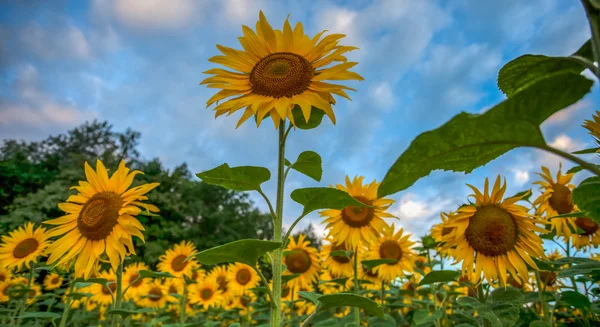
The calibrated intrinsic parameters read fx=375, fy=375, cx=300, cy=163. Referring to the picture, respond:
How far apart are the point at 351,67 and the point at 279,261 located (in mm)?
835

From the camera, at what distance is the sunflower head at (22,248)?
380 centimetres

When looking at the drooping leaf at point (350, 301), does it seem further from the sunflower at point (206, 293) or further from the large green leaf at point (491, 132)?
the sunflower at point (206, 293)

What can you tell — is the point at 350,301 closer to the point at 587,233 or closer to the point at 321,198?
the point at 321,198

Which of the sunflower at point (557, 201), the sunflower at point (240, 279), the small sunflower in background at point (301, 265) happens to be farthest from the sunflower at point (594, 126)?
the sunflower at point (240, 279)

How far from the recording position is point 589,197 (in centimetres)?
Answer: 92

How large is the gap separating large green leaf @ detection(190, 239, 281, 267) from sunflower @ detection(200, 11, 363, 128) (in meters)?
0.48

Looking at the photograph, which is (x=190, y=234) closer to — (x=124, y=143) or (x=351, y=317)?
(x=124, y=143)

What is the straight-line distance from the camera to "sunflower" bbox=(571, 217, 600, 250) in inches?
109

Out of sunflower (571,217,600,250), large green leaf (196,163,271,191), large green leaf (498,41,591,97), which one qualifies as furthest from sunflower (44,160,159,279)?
sunflower (571,217,600,250)

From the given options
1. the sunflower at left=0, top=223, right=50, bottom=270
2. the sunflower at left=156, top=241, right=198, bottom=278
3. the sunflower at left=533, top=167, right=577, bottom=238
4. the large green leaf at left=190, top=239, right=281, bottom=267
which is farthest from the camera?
the sunflower at left=156, top=241, right=198, bottom=278

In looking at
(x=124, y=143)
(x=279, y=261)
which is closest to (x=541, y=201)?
(x=279, y=261)

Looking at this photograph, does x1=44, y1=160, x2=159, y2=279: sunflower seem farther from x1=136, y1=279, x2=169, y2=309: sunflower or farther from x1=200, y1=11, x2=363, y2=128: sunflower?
x1=136, y1=279, x2=169, y2=309: sunflower

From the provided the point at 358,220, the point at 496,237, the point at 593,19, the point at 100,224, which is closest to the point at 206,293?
the point at 358,220

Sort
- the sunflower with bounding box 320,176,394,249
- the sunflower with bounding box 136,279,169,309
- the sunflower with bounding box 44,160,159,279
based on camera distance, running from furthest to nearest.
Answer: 1. the sunflower with bounding box 136,279,169,309
2. the sunflower with bounding box 320,176,394,249
3. the sunflower with bounding box 44,160,159,279
